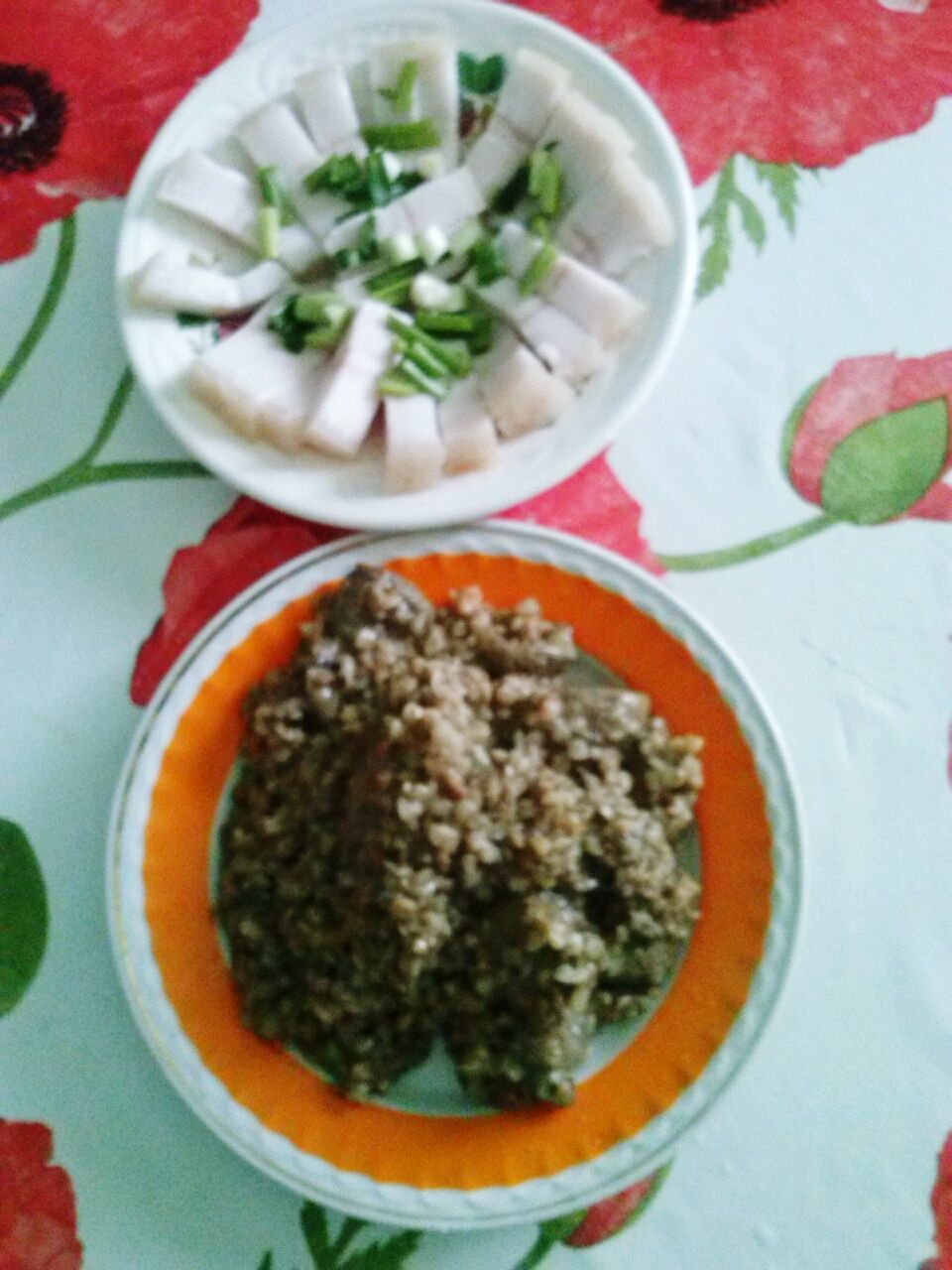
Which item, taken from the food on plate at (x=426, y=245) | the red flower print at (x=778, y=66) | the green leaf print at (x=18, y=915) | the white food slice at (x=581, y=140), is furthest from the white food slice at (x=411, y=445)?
the green leaf print at (x=18, y=915)

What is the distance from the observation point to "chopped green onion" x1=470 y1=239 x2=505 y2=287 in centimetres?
182

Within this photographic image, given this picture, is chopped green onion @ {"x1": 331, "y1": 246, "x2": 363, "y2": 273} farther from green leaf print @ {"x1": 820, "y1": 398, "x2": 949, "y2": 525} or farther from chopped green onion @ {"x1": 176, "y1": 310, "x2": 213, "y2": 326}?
green leaf print @ {"x1": 820, "y1": 398, "x2": 949, "y2": 525}

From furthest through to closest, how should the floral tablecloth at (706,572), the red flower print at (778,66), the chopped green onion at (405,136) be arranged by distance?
the red flower print at (778,66) < the chopped green onion at (405,136) < the floral tablecloth at (706,572)

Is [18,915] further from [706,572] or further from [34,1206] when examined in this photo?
[706,572]

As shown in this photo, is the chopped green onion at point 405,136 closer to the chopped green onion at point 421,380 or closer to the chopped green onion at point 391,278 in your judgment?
the chopped green onion at point 391,278

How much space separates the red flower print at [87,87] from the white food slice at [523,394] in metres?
0.84

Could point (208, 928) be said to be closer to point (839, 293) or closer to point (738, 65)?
point (839, 293)

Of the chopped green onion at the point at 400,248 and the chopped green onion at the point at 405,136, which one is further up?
the chopped green onion at the point at 405,136

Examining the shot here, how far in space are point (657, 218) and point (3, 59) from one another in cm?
128

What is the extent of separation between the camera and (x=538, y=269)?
1.78 m

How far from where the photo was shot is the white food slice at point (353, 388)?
5.73 feet

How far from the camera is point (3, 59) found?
211 cm

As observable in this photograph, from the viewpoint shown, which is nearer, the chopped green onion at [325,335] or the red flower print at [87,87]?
the chopped green onion at [325,335]

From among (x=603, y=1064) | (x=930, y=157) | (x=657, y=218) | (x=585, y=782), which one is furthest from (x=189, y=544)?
(x=930, y=157)
